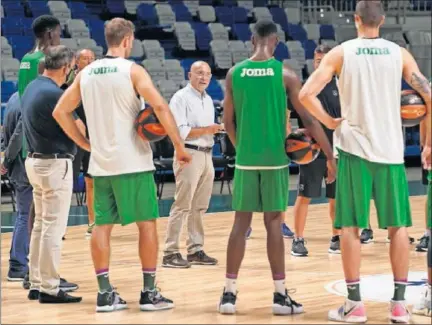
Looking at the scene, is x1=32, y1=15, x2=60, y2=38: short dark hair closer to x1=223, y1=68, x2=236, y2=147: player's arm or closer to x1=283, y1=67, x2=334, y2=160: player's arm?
x1=223, y1=68, x2=236, y2=147: player's arm

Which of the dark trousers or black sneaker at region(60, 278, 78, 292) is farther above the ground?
the dark trousers

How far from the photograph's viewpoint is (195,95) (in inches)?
382

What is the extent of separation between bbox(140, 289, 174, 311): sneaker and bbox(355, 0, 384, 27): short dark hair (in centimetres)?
230

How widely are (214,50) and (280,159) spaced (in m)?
13.7

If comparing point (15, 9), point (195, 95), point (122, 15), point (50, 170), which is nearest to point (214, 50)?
point (122, 15)

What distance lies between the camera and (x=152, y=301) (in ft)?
24.2

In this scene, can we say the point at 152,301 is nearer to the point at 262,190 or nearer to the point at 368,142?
the point at 262,190

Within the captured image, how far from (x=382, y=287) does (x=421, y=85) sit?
1905mm

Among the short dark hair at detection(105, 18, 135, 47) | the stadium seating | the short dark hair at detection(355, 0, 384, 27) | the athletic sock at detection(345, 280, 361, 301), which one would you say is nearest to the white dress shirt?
the short dark hair at detection(105, 18, 135, 47)

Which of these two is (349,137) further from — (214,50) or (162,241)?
(214,50)

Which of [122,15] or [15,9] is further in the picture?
[122,15]

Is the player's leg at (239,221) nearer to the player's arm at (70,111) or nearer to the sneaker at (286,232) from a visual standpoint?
the player's arm at (70,111)

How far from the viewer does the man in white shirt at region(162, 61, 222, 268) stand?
9578mm

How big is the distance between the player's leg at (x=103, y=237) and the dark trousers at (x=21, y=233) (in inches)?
57.9
